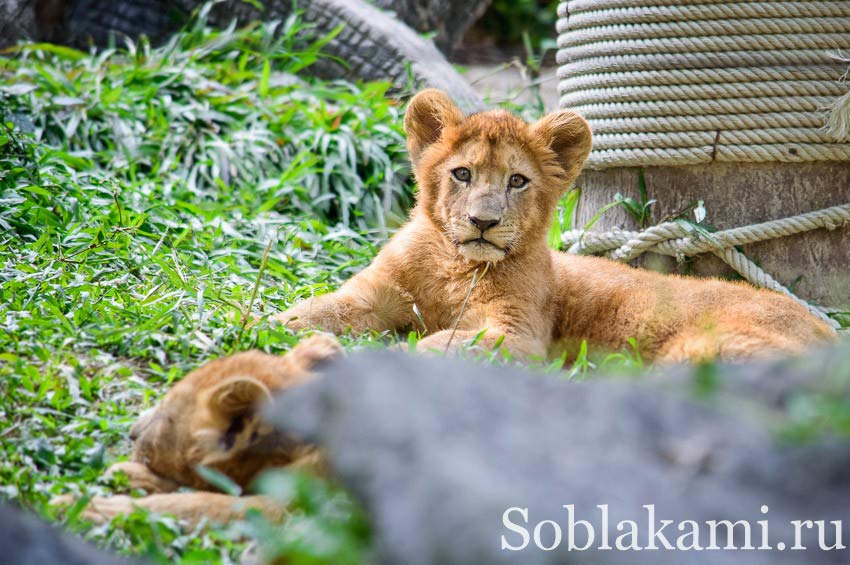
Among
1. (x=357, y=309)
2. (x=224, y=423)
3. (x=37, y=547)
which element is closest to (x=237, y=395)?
(x=224, y=423)

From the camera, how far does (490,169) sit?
163 inches

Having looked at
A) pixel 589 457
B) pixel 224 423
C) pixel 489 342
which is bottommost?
pixel 489 342

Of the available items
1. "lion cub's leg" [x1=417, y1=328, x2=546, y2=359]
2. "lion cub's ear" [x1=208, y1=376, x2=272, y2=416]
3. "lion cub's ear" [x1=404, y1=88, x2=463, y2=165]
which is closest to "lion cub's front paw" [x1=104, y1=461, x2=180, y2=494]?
"lion cub's ear" [x1=208, y1=376, x2=272, y2=416]

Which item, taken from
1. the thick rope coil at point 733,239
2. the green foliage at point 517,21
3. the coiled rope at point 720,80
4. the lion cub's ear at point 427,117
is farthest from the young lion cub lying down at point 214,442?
the green foliage at point 517,21

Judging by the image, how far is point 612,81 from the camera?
15.8ft

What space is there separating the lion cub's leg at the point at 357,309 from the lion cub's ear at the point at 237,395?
1319mm

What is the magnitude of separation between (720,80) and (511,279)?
1510 millimetres

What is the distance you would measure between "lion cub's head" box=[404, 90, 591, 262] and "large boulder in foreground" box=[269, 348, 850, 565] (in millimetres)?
2250

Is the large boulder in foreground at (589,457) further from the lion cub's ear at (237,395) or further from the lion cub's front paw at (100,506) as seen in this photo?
the lion cub's front paw at (100,506)

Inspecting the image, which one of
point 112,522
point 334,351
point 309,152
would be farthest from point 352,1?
point 112,522

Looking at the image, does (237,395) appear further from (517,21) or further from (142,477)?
(517,21)

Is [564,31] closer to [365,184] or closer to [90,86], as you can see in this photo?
[365,184]

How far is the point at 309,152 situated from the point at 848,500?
4736mm

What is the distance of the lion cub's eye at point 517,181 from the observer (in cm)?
418
